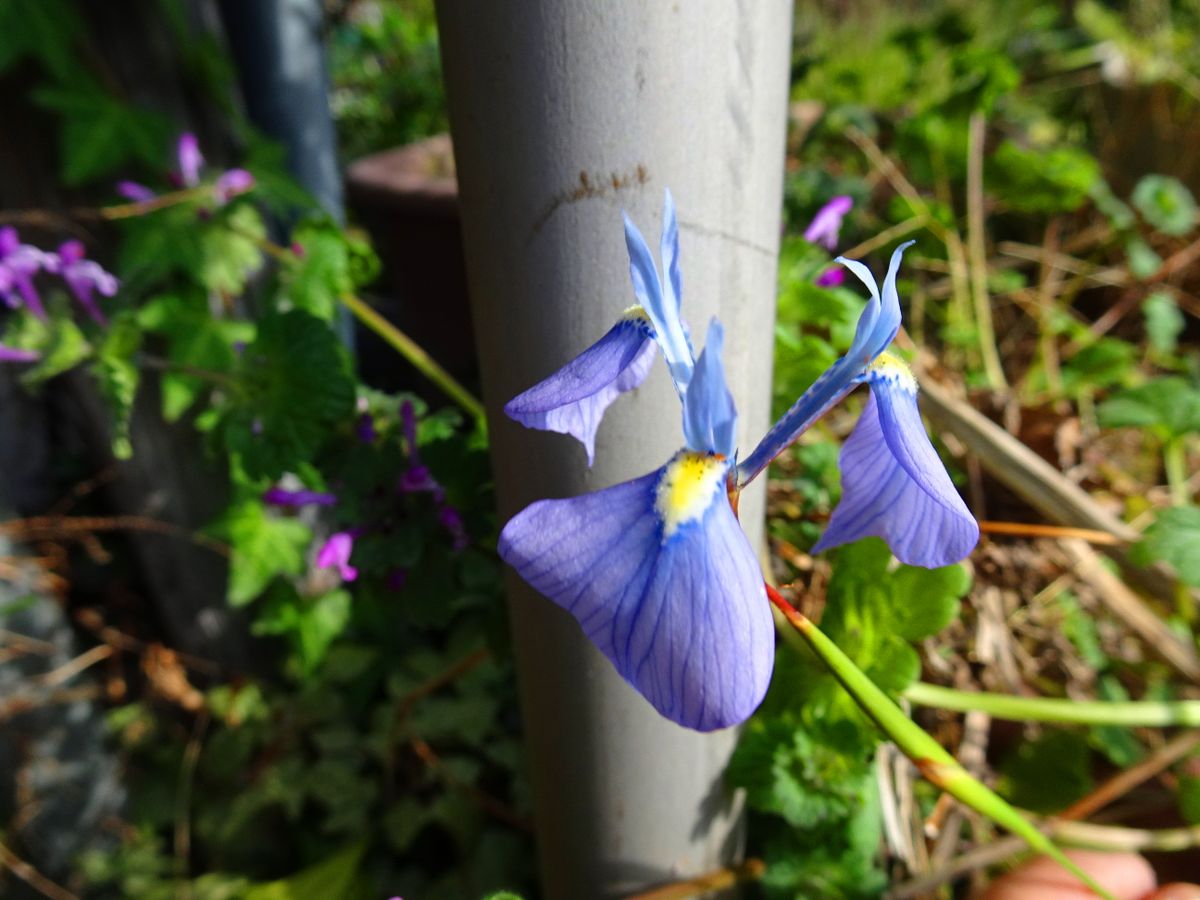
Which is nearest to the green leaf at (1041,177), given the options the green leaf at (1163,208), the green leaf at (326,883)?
the green leaf at (1163,208)

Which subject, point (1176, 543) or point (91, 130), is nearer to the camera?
point (1176, 543)

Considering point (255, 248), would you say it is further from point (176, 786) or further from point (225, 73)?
point (176, 786)

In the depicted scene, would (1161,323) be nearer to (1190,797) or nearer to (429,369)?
(1190,797)

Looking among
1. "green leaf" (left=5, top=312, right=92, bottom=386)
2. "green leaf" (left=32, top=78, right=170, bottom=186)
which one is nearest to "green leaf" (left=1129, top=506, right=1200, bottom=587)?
"green leaf" (left=5, top=312, right=92, bottom=386)

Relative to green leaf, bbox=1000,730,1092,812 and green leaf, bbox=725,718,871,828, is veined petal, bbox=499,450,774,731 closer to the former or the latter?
green leaf, bbox=725,718,871,828

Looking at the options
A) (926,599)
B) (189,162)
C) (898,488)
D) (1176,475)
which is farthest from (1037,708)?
(189,162)
